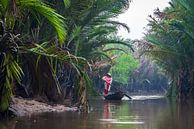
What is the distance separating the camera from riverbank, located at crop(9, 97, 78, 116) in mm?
11819

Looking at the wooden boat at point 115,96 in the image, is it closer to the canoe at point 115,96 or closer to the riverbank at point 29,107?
the canoe at point 115,96

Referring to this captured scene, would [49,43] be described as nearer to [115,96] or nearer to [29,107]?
[29,107]

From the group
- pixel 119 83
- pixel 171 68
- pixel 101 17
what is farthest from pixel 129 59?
pixel 101 17

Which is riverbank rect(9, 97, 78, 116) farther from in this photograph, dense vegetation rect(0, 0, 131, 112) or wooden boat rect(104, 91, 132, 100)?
wooden boat rect(104, 91, 132, 100)

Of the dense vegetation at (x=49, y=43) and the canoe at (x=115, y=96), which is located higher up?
the dense vegetation at (x=49, y=43)

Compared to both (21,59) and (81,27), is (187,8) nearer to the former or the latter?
(81,27)

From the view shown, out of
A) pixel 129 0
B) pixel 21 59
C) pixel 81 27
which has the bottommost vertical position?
pixel 21 59

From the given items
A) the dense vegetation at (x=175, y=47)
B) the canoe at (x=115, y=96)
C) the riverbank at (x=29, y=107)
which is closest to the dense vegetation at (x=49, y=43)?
the riverbank at (x=29, y=107)

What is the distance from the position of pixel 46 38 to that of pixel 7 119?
226 inches

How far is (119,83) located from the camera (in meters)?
54.4

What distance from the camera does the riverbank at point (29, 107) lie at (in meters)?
11.8

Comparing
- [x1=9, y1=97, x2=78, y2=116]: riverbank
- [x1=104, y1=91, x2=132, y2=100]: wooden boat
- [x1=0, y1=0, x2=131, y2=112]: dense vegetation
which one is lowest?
[x1=9, y1=97, x2=78, y2=116]: riverbank

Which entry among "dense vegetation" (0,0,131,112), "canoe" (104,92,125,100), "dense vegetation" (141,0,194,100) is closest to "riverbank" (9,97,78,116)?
"dense vegetation" (0,0,131,112)

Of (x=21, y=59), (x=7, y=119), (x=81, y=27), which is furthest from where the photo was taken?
(x=81, y=27)
